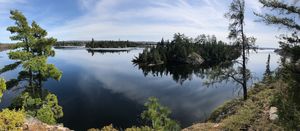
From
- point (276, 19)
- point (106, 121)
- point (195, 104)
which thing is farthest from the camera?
point (195, 104)

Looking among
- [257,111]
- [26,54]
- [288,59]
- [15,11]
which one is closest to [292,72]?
[288,59]

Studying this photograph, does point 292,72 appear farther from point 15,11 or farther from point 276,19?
point 15,11

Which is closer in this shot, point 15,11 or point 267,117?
point 267,117

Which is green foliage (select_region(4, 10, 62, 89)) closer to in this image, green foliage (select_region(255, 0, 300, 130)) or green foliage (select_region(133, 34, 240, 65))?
green foliage (select_region(255, 0, 300, 130))

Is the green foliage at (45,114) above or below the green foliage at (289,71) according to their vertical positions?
below

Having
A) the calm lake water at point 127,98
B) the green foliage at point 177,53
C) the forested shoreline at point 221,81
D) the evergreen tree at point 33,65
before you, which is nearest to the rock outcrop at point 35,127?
the forested shoreline at point 221,81

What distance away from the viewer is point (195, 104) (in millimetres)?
56844

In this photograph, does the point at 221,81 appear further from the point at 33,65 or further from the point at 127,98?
the point at 127,98

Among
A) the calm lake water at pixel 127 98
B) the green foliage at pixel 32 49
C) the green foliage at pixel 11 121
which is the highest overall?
the green foliage at pixel 32 49

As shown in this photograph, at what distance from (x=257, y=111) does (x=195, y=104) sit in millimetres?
35982

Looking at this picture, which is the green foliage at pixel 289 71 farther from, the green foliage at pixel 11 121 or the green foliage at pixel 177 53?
the green foliage at pixel 177 53

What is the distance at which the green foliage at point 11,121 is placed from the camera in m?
14.7

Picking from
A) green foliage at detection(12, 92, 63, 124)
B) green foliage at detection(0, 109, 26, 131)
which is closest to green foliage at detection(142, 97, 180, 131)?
green foliage at detection(12, 92, 63, 124)

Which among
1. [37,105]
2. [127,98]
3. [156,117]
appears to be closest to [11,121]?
[37,105]
